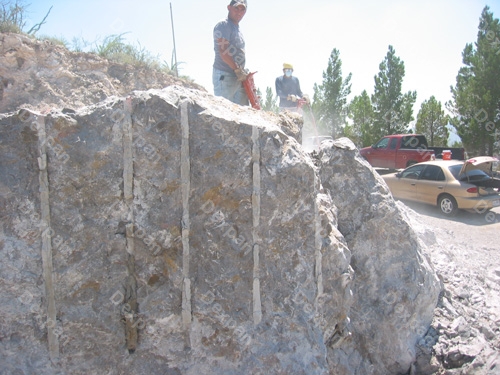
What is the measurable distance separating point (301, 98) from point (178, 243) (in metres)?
5.47

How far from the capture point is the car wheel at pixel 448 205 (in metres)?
9.21

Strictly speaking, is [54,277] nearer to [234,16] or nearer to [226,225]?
[226,225]

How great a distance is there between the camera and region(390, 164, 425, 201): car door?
10086mm

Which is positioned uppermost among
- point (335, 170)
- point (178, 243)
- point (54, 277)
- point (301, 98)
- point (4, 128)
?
point (301, 98)

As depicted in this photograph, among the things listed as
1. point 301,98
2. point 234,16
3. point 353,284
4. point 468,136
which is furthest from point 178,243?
point 468,136

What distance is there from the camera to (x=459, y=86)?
1966 centimetres

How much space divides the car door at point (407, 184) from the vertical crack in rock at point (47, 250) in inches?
355

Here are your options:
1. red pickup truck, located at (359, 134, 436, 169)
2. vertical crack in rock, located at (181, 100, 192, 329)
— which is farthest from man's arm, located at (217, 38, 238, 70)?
red pickup truck, located at (359, 134, 436, 169)

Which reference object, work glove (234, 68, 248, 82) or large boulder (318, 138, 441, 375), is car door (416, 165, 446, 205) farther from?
work glove (234, 68, 248, 82)

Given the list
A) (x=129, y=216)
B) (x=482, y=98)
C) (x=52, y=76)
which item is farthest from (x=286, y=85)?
(x=482, y=98)

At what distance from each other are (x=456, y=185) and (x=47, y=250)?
29.1 feet

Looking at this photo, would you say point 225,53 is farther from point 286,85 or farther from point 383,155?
point 383,155

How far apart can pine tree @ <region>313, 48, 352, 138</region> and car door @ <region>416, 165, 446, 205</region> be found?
12.6 meters

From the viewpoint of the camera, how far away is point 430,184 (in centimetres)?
966
